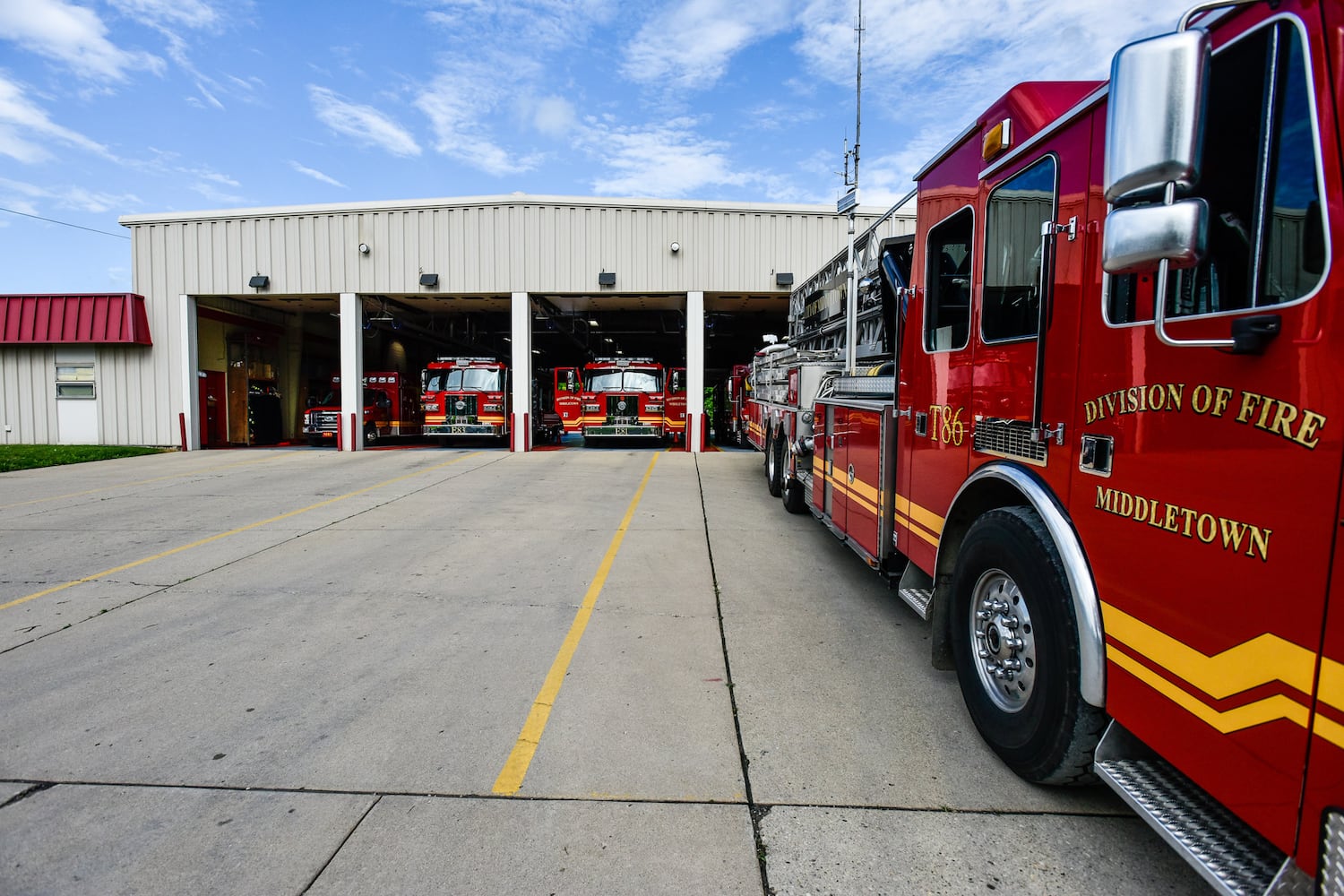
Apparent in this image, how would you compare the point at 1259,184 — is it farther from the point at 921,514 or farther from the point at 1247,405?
the point at 921,514

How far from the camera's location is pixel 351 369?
18.9 meters

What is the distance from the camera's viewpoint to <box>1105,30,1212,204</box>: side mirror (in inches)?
64.0

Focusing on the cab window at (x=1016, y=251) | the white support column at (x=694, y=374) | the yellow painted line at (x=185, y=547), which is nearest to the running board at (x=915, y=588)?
the cab window at (x=1016, y=251)

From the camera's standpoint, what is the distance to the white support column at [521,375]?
18312mm

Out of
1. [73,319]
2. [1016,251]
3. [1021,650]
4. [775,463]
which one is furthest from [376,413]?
[1021,650]

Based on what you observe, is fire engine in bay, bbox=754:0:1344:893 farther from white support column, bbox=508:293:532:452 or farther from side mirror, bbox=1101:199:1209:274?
white support column, bbox=508:293:532:452

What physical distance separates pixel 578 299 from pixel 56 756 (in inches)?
721

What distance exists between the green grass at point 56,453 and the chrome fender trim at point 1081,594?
1767 cm

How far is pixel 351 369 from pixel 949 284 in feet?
59.8

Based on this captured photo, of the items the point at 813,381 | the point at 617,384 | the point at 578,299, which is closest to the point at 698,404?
the point at 617,384

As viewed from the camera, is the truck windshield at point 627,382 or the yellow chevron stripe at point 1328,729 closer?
the yellow chevron stripe at point 1328,729

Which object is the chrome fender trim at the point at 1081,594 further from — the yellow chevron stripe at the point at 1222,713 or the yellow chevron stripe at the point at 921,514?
the yellow chevron stripe at the point at 921,514

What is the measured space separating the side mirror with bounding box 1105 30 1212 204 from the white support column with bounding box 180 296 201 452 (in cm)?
2239

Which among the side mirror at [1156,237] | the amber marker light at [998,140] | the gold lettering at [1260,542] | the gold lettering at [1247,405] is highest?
the amber marker light at [998,140]
